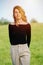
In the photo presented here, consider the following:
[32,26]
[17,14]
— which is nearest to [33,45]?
[32,26]

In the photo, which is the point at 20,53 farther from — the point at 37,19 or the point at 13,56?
the point at 37,19

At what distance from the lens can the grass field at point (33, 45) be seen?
9.96 ft

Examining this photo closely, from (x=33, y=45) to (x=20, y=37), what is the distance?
9.8 inches

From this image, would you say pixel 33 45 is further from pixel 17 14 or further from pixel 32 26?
pixel 17 14

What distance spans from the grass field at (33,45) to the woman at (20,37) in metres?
0.09

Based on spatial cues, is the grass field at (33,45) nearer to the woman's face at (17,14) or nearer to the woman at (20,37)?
the woman at (20,37)

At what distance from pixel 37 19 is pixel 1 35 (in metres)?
0.52

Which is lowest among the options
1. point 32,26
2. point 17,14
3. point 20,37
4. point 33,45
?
point 33,45

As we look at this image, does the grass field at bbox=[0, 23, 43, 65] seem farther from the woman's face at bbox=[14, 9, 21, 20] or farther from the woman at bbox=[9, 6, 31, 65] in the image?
the woman's face at bbox=[14, 9, 21, 20]

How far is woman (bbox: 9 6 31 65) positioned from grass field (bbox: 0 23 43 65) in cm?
9

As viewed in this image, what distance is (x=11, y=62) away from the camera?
3.03m

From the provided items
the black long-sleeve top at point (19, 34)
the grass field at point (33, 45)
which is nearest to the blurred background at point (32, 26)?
the grass field at point (33, 45)

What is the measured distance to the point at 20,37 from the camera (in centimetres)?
291

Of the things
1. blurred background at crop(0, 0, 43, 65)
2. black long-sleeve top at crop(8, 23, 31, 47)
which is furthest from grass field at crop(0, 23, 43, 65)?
black long-sleeve top at crop(8, 23, 31, 47)
